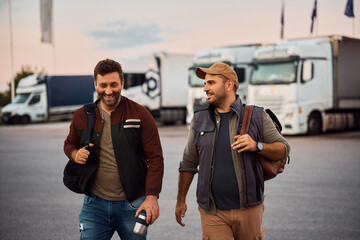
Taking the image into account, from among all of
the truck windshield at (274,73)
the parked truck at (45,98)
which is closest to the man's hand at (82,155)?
the truck windshield at (274,73)

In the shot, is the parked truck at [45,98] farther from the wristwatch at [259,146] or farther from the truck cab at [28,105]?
the wristwatch at [259,146]

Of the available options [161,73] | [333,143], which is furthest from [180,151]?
[161,73]

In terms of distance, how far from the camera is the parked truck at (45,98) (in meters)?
31.7

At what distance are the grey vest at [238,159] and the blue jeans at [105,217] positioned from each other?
42 centimetres

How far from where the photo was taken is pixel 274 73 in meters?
18.9

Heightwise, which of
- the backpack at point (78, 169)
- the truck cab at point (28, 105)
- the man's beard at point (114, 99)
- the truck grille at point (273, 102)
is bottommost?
the truck cab at point (28, 105)

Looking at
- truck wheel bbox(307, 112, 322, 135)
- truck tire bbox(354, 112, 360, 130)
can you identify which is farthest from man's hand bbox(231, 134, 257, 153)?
truck tire bbox(354, 112, 360, 130)

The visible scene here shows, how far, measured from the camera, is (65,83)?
34.7 meters

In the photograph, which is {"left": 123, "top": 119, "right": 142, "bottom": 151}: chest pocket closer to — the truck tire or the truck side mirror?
the truck side mirror

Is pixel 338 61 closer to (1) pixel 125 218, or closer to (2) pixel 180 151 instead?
(2) pixel 180 151

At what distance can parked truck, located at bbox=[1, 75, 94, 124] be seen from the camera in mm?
31734

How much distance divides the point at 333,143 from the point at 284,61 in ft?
12.1

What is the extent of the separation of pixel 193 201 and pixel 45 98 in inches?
1050

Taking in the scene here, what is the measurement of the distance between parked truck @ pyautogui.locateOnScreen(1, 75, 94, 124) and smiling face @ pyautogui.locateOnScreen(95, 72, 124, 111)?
29.4 meters
